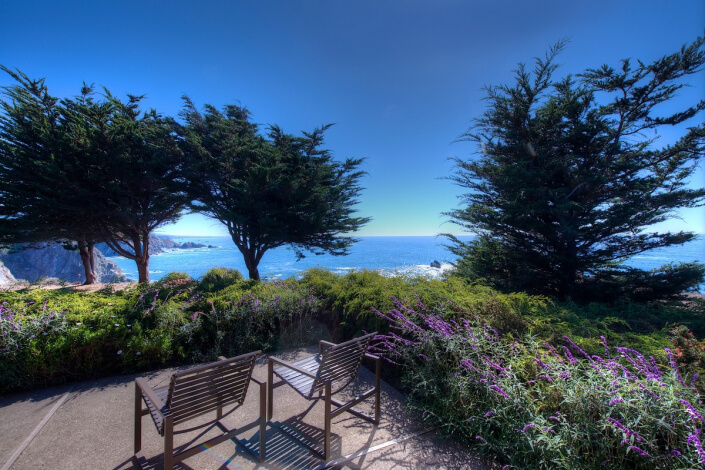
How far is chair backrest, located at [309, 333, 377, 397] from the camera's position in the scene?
Result: 2.26 meters

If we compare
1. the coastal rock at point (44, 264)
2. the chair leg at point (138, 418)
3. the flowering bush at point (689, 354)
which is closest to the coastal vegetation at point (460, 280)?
the flowering bush at point (689, 354)

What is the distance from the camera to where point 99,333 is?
133 inches

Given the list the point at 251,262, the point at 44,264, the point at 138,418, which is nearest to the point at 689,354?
the point at 138,418

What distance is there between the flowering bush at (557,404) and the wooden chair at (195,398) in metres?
1.67

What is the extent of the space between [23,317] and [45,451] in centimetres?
188

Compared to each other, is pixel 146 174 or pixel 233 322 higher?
pixel 146 174

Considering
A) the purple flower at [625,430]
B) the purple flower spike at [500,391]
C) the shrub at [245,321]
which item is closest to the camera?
the purple flower at [625,430]

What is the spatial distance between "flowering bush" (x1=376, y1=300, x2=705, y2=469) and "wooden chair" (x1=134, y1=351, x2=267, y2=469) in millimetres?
1666

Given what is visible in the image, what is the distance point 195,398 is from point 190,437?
873mm

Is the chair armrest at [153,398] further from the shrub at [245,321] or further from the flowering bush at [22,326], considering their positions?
the flowering bush at [22,326]

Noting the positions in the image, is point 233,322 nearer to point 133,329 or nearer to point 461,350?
point 133,329

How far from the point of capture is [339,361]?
2.45 metres

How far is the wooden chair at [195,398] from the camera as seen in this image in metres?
1.77

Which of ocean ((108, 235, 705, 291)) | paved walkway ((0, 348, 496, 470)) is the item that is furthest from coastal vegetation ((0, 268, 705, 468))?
ocean ((108, 235, 705, 291))
